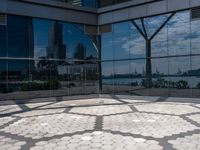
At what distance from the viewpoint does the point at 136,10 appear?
1997 cm

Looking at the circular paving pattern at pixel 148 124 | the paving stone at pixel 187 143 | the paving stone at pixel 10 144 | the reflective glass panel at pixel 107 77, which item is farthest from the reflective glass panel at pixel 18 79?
the paving stone at pixel 187 143

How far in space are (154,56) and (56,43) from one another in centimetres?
671

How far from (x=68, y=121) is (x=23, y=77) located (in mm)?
8209

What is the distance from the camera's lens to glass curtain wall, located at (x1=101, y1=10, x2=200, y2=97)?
17.4 meters

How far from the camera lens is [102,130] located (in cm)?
920

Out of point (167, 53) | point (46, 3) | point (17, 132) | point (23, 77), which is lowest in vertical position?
point (17, 132)

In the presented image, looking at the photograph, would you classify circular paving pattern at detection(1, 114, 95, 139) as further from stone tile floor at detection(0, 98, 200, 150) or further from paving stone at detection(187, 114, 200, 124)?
paving stone at detection(187, 114, 200, 124)

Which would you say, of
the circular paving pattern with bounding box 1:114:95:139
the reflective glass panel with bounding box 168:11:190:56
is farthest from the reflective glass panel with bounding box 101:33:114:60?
the circular paving pattern with bounding box 1:114:95:139

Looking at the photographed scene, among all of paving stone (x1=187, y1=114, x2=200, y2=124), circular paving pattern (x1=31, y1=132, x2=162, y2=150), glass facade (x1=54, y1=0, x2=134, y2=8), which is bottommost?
circular paving pattern (x1=31, y1=132, x2=162, y2=150)

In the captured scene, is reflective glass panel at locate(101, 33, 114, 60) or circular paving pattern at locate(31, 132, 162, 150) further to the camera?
reflective glass panel at locate(101, 33, 114, 60)

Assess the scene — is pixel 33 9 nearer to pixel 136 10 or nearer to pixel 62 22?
pixel 62 22

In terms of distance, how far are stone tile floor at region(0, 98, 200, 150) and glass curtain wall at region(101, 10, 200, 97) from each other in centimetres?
500

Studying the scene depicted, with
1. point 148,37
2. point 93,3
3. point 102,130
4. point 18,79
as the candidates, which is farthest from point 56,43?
point 102,130

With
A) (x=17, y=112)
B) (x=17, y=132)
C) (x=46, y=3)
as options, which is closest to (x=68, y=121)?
(x=17, y=132)
